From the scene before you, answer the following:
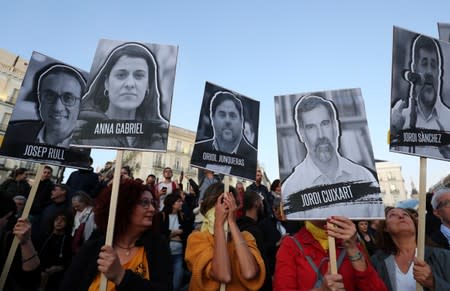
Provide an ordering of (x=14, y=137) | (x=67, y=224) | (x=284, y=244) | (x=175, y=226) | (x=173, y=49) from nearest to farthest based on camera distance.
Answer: (x=284, y=244), (x=173, y=49), (x=14, y=137), (x=67, y=224), (x=175, y=226)

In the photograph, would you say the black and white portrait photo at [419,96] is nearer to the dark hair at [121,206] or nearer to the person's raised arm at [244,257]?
the person's raised arm at [244,257]

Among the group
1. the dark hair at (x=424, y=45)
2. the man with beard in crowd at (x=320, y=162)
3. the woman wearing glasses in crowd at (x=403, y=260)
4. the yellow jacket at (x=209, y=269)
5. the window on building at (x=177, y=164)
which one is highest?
the window on building at (x=177, y=164)

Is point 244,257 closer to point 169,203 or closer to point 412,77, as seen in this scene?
point 412,77

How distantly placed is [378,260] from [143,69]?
308 cm

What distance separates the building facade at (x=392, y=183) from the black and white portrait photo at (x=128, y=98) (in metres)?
87.2

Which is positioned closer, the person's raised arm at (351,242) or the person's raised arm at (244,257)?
the person's raised arm at (351,242)

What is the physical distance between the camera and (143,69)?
10.3 ft

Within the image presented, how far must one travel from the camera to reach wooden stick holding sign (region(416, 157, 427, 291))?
239 cm

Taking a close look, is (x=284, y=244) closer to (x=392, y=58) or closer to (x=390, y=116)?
(x=390, y=116)

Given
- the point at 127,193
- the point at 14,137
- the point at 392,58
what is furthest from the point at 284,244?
the point at 14,137

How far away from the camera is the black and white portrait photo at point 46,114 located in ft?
11.9

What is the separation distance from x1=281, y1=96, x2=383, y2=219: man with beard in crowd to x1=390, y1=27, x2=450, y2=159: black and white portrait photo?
545mm

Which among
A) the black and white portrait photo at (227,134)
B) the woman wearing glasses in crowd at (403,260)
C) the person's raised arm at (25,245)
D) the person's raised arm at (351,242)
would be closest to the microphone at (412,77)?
the woman wearing glasses in crowd at (403,260)

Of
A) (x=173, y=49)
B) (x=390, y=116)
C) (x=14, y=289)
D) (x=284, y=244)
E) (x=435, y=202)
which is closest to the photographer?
(x=284, y=244)
